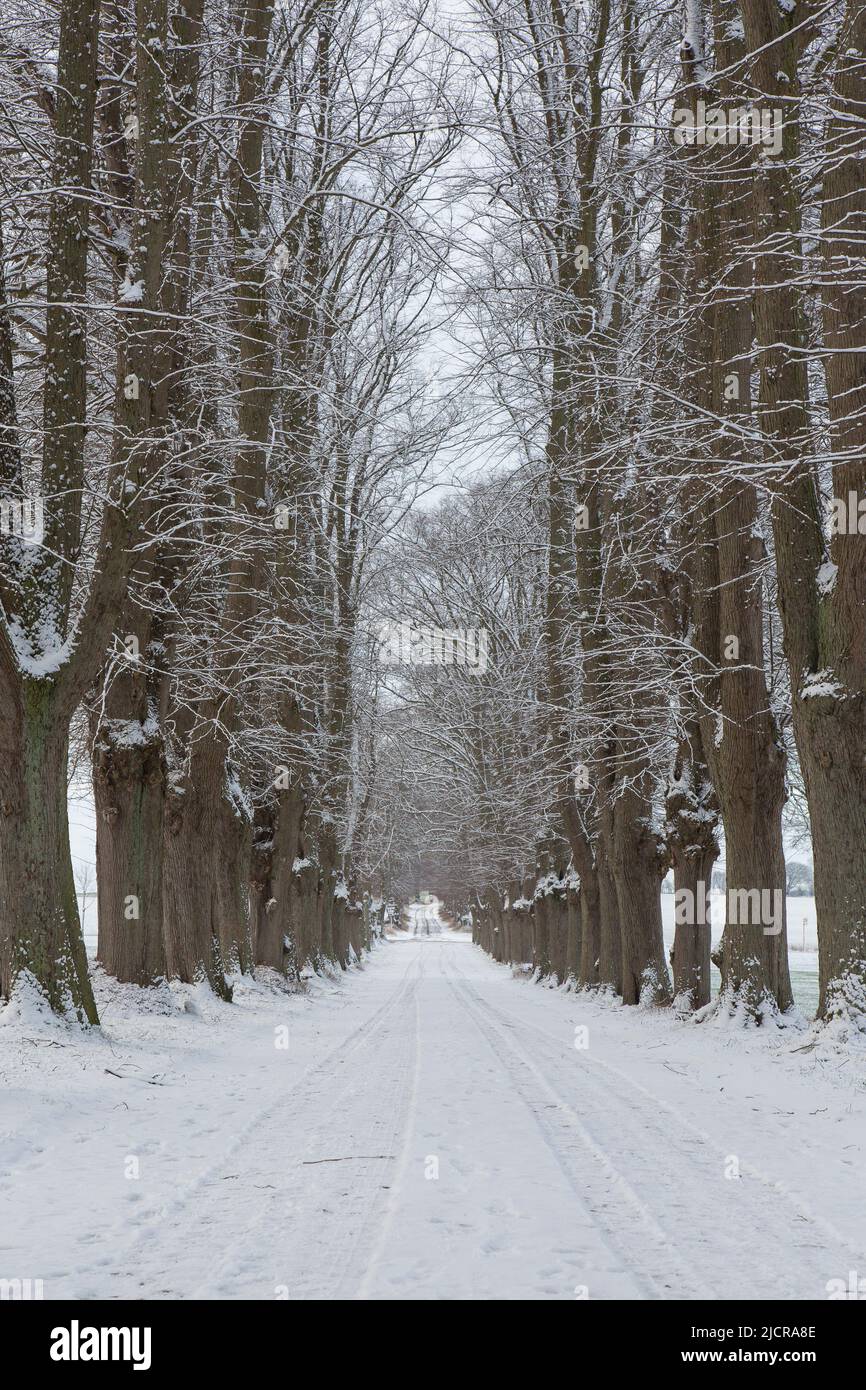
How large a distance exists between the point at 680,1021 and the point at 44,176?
12625 millimetres

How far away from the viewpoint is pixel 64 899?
10.1m

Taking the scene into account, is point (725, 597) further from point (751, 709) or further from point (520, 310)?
point (520, 310)

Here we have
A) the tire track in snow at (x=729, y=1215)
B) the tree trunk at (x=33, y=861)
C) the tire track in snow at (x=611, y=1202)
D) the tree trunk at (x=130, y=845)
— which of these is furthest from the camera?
the tree trunk at (x=130, y=845)

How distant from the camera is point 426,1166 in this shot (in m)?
6.34

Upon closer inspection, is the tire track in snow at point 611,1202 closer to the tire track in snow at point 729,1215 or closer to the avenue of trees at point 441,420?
the tire track in snow at point 729,1215

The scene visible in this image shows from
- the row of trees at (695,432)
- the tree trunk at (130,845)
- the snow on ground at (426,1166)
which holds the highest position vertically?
the row of trees at (695,432)

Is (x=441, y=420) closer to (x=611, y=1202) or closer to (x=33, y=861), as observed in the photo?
(x=33, y=861)

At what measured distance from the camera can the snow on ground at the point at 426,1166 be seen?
4.43 metres

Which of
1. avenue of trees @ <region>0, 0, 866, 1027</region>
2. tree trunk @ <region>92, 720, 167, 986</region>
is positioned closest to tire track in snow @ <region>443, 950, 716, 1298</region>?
avenue of trees @ <region>0, 0, 866, 1027</region>

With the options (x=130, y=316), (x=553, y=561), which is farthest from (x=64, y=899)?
(x=553, y=561)

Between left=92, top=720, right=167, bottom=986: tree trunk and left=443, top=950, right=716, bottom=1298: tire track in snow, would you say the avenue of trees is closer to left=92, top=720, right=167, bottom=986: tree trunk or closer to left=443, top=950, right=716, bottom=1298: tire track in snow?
left=92, top=720, right=167, bottom=986: tree trunk

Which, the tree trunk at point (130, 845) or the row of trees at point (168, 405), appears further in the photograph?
the tree trunk at point (130, 845)

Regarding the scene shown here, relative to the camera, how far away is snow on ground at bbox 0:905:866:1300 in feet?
14.5

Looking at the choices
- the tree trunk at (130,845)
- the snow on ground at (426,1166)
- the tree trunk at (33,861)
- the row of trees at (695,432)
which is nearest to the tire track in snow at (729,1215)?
the snow on ground at (426,1166)
